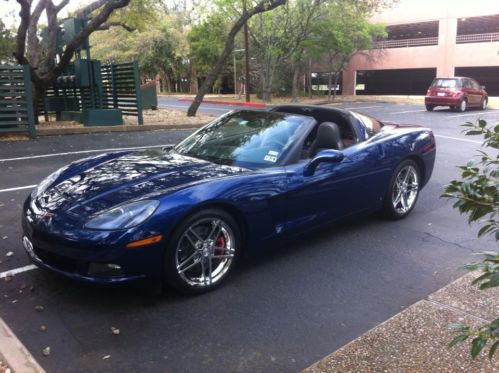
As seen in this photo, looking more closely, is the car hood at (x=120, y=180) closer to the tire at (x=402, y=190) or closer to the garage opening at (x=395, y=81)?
the tire at (x=402, y=190)

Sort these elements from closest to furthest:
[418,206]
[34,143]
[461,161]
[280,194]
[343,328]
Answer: [343,328]
[280,194]
[418,206]
[461,161]
[34,143]

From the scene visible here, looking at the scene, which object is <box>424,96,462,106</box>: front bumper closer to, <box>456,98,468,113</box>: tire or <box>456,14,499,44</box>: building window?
<box>456,98,468,113</box>: tire

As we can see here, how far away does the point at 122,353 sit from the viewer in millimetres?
2881

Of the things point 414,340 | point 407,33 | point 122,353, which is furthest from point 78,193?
point 407,33

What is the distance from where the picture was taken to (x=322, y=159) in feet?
13.7

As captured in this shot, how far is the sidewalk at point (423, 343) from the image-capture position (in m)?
2.68

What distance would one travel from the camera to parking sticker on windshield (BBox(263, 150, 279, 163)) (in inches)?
166

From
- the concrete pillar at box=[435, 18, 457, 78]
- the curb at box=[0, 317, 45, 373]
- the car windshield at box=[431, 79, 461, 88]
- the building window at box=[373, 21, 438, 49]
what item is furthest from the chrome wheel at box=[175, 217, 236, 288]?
the building window at box=[373, 21, 438, 49]

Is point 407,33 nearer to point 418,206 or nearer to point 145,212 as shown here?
point 418,206

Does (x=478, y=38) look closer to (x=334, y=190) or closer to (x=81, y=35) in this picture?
(x=81, y=35)

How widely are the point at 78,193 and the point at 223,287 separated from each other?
128 cm

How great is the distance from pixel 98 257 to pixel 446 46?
34880mm

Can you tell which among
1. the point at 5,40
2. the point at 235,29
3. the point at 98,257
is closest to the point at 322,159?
the point at 98,257

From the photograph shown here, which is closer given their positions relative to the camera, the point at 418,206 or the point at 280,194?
the point at 280,194
